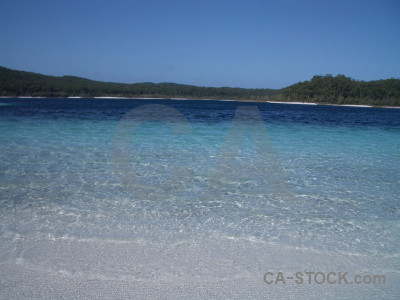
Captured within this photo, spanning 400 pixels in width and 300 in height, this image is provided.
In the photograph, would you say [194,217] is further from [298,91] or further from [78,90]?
[298,91]

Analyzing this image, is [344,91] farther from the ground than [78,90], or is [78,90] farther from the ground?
[344,91]

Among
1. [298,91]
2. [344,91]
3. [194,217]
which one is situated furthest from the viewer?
[298,91]

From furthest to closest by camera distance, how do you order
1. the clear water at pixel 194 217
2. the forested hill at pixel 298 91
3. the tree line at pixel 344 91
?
the tree line at pixel 344 91
the forested hill at pixel 298 91
the clear water at pixel 194 217

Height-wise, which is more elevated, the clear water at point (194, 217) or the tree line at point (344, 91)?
the tree line at point (344, 91)

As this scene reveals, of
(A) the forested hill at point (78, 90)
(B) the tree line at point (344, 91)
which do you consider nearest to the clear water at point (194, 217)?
(B) the tree line at point (344, 91)

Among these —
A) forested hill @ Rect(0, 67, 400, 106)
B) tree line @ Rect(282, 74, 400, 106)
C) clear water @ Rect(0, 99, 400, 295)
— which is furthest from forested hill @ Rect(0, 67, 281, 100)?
clear water @ Rect(0, 99, 400, 295)

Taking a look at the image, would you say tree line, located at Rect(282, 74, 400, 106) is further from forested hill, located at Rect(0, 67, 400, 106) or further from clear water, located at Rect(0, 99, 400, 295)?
clear water, located at Rect(0, 99, 400, 295)

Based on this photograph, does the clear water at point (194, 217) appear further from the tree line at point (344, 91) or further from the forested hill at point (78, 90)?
the forested hill at point (78, 90)

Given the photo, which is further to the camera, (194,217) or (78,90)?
(78,90)

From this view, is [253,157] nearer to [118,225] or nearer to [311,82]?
[118,225]

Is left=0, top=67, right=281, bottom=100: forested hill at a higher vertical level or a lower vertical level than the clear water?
higher

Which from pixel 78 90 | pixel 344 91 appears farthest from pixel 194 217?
pixel 78 90

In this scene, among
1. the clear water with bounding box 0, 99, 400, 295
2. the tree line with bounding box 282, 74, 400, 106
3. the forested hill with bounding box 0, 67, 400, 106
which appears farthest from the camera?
the tree line with bounding box 282, 74, 400, 106

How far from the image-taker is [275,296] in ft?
7.02
